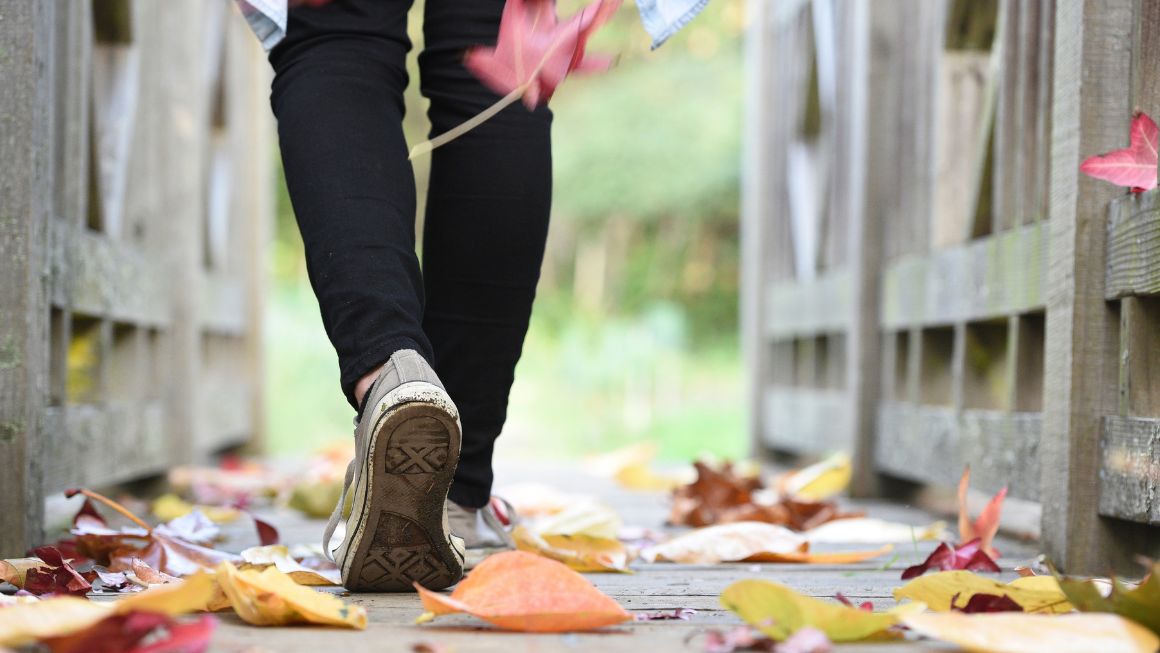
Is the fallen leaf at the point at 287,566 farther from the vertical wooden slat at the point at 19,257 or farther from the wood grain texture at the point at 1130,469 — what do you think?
the wood grain texture at the point at 1130,469

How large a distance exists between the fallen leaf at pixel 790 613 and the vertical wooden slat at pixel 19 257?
0.85 meters

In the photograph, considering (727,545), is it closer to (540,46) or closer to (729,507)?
(729,507)

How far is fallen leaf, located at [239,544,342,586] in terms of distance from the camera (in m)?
1.23

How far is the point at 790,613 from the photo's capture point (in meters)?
0.88

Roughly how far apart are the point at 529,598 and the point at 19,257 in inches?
29.9

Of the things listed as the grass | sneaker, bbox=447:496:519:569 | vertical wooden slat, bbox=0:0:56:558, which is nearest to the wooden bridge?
vertical wooden slat, bbox=0:0:56:558

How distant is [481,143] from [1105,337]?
735 mm

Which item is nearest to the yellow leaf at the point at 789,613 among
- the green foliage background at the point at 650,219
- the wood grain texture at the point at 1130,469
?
the wood grain texture at the point at 1130,469

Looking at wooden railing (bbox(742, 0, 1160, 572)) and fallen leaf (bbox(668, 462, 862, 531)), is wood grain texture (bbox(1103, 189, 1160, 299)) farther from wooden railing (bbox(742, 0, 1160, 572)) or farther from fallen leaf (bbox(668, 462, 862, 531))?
fallen leaf (bbox(668, 462, 862, 531))

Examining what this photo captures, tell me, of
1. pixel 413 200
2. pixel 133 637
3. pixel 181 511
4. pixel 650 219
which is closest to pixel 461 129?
pixel 413 200

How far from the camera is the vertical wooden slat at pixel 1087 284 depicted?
4.57ft

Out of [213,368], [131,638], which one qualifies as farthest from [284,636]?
[213,368]

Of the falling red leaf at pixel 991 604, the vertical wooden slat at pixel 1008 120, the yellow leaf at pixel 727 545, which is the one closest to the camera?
the falling red leaf at pixel 991 604

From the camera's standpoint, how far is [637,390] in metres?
8.73
